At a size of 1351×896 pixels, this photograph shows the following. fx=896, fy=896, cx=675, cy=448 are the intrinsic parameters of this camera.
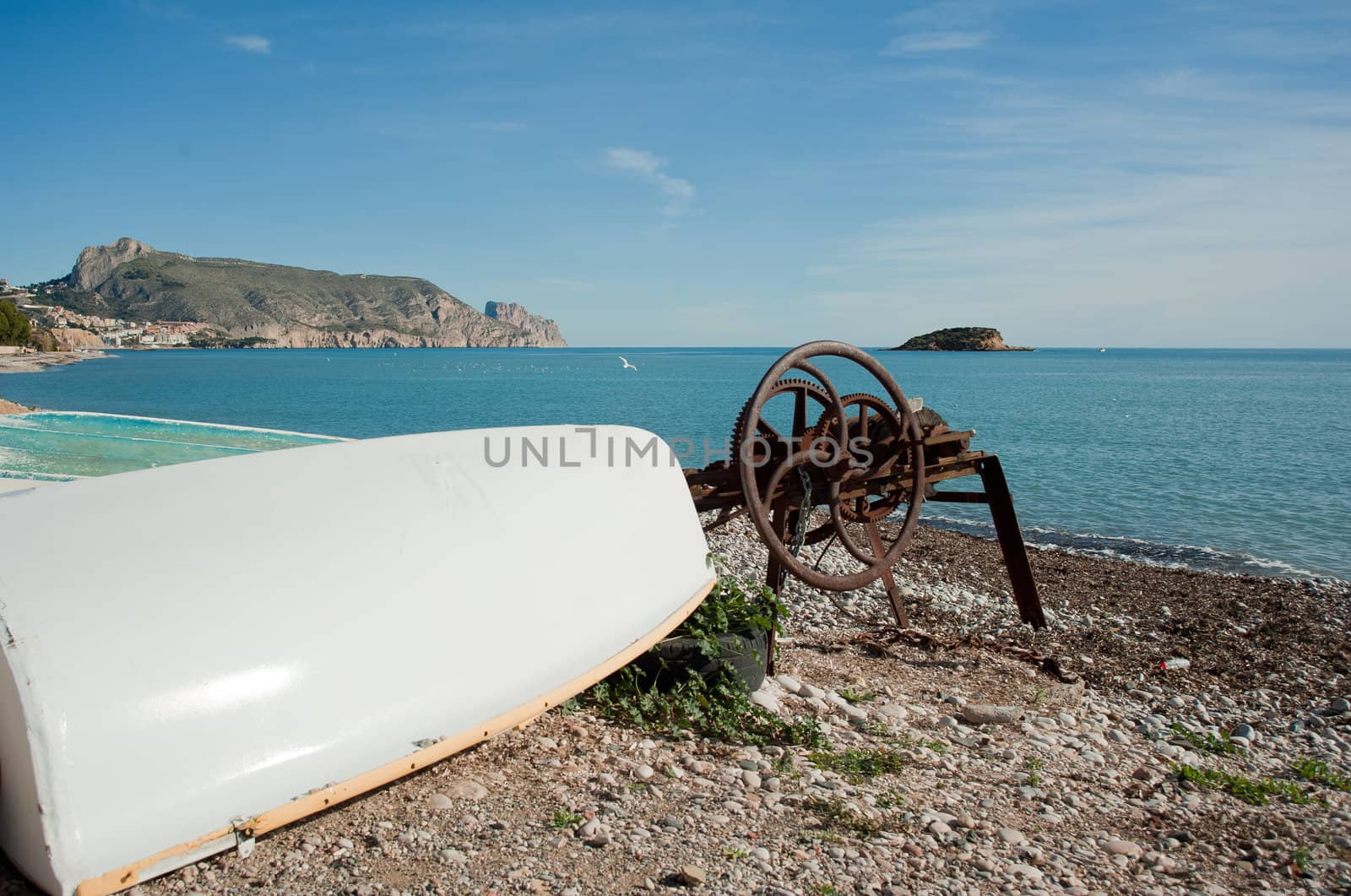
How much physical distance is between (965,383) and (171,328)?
5440 inches

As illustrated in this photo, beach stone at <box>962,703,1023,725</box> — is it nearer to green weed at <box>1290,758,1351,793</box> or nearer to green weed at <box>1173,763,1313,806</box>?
green weed at <box>1173,763,1313,806</box>

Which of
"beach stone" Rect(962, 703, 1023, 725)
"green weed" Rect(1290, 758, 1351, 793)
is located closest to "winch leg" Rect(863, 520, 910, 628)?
"beach stone" Rect(962, 703, 1023, 725)

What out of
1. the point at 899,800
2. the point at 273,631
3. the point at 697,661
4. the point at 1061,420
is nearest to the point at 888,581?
the point at 697,661

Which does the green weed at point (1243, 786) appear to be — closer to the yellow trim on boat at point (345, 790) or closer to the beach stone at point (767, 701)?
the beach stone at point (767, 701)

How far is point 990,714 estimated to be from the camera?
5.70 metres

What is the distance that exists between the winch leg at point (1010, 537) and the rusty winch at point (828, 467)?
1.05 feet

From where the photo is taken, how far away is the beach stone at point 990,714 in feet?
18.7

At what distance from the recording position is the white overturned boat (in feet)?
9.03

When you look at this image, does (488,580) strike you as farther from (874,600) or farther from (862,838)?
(874,600)

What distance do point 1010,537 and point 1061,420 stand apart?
3922 centimetres

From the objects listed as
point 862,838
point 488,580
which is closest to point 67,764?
point 488,580

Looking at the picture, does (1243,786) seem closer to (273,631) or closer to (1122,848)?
(1122,848)

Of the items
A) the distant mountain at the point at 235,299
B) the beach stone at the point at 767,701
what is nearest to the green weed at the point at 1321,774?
the beach stone at the point at 767,701

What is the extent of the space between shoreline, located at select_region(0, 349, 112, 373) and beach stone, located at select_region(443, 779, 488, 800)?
84874 millimetres
